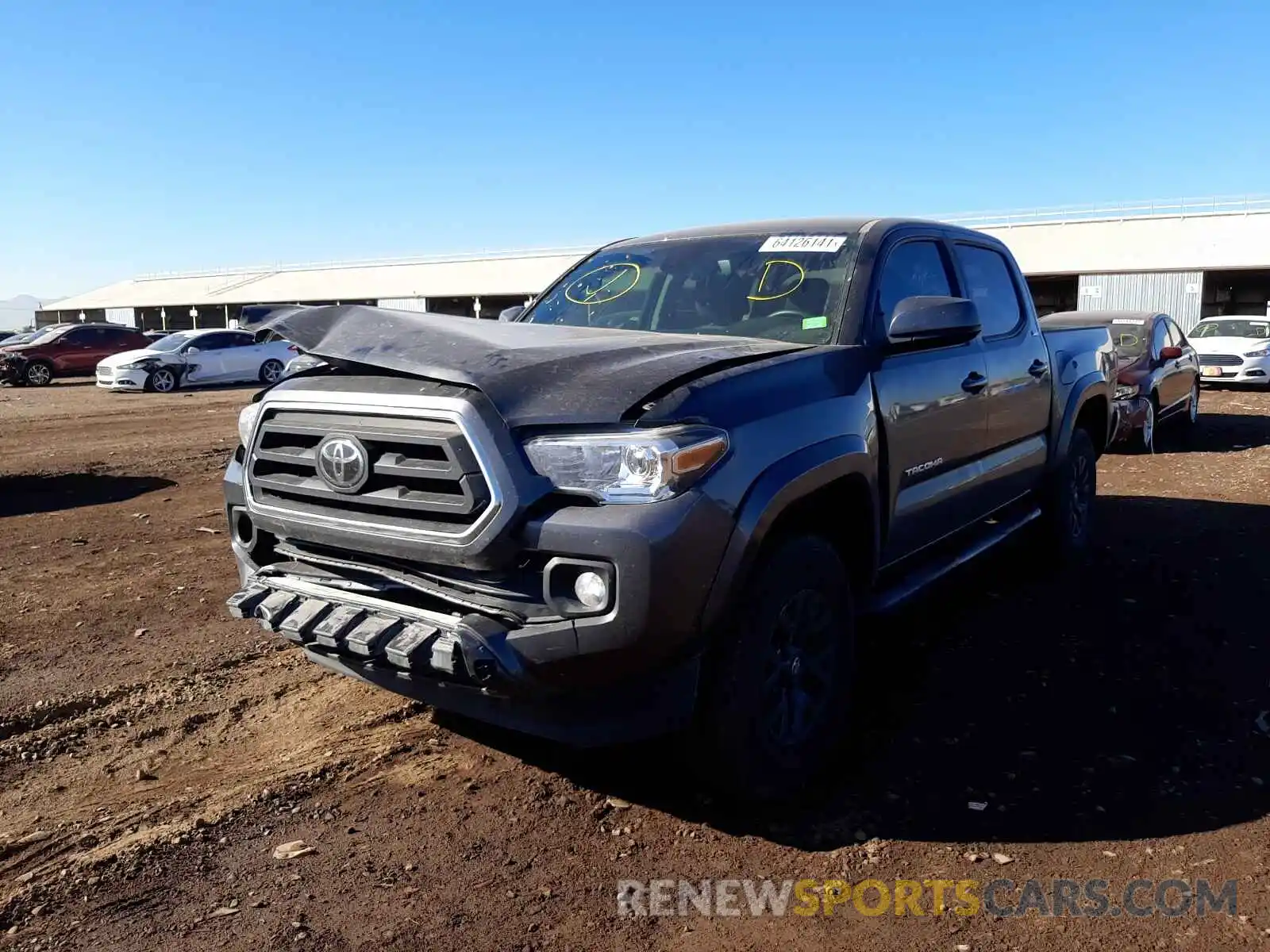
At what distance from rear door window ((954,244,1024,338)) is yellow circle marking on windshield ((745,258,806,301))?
4.11ft

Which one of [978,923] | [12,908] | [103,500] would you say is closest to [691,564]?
[978,923]

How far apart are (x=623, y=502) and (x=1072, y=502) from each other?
14.5 feet

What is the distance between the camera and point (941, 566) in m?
4.48

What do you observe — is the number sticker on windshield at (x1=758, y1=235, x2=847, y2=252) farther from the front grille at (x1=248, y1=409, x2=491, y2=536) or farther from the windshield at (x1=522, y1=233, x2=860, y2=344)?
the front grille at (x1=248, y1=409, x2=491, y2=536)

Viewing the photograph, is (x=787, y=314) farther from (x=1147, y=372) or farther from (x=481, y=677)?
Result: (x=1147, y=372)

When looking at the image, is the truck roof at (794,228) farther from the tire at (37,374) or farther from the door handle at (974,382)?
the tire at (37,374)

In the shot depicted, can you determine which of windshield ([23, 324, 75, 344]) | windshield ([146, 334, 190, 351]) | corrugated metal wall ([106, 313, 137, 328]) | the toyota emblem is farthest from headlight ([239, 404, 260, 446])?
corrugated metal wall ([106, 313, 137, 328])

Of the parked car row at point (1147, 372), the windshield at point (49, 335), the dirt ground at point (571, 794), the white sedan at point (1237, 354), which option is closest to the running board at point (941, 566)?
the dirt ground at point (571, 794)

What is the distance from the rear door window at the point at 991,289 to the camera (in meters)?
5.17

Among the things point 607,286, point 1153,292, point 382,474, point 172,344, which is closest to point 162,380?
point 172,344

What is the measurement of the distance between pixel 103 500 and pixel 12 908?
647 cm

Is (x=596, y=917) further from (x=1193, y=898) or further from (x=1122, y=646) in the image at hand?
(x=1122, y=646)

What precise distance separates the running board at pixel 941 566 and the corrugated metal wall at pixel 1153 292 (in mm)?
32166

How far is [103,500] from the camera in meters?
8.52
